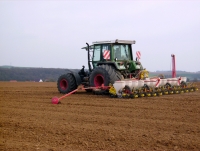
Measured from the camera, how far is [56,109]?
910cm

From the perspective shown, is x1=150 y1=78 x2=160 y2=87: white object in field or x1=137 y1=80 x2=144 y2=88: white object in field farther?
x1=150 y1=78 x2=160 y2=87: white object in field

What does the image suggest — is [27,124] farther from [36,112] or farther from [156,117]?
[156,117]

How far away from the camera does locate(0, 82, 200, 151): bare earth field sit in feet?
17.9

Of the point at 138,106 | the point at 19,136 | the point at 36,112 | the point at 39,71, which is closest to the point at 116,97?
the point at 138,106

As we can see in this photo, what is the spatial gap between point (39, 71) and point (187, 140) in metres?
36.4

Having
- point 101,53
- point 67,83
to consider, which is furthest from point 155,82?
point 67,83

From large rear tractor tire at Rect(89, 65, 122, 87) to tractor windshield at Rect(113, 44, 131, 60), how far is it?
0.94 metres

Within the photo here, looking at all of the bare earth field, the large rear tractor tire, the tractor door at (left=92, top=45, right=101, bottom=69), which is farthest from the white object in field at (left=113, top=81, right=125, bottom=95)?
the tractor door at (left=92, top=45, right=101, bottom=69)

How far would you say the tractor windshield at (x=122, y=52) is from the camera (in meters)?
13.0

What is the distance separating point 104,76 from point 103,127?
566cm

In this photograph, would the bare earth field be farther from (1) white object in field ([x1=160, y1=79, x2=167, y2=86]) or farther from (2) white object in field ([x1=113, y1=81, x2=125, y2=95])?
(1) white object in field ([x1=160, y1=79, x2=167, y2=86])

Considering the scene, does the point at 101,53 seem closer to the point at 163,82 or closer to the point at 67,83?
the point at 67,83

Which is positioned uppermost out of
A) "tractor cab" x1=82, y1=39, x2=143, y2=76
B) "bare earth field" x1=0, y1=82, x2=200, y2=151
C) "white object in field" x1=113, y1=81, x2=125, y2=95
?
"tractor cab" x1=82, y1=39, x2=143, y2=76

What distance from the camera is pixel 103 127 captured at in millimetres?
6555
